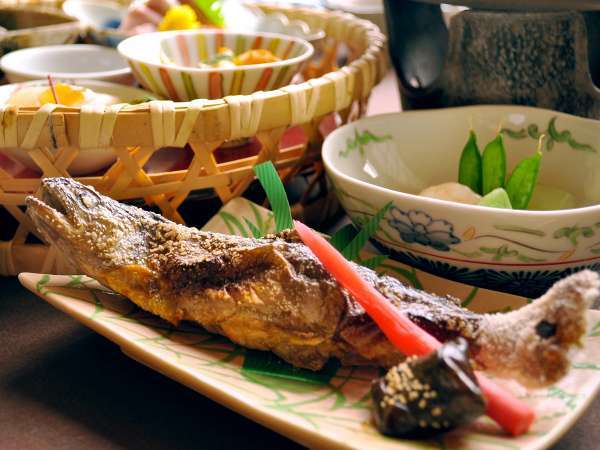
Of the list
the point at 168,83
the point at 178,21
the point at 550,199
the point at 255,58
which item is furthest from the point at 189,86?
the point at 550,199

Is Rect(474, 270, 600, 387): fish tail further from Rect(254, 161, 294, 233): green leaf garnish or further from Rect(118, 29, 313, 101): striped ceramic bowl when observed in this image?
Rect(118, 29, 313, 101): striped ceramic bowl

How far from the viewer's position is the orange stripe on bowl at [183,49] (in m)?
1.49

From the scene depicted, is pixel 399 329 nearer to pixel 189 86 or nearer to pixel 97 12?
pixel 189 86

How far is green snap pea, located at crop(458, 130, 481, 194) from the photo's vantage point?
1.18 metres

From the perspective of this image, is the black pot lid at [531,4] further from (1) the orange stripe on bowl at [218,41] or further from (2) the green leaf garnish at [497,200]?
(1) the orange stripe on bowl at [218,41]

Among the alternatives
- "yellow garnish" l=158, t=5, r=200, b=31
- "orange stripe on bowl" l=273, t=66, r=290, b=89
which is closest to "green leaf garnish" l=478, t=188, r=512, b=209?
"orange stripe on bowl" l=273, t=66, r=290, b=89

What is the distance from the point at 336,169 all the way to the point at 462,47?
40 centimetres

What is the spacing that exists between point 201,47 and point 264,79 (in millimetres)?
293

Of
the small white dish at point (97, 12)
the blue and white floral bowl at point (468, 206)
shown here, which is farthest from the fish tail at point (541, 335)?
the small white dish at point (97, 12)

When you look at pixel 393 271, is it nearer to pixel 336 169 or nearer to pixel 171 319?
pixel 336 169

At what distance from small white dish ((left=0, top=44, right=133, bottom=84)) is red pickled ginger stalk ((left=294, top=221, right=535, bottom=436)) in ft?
2.42

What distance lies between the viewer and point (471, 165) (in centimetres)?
119

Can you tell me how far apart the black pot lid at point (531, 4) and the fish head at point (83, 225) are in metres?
0.68

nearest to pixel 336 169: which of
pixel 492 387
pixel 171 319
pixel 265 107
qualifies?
pixel 265 107
